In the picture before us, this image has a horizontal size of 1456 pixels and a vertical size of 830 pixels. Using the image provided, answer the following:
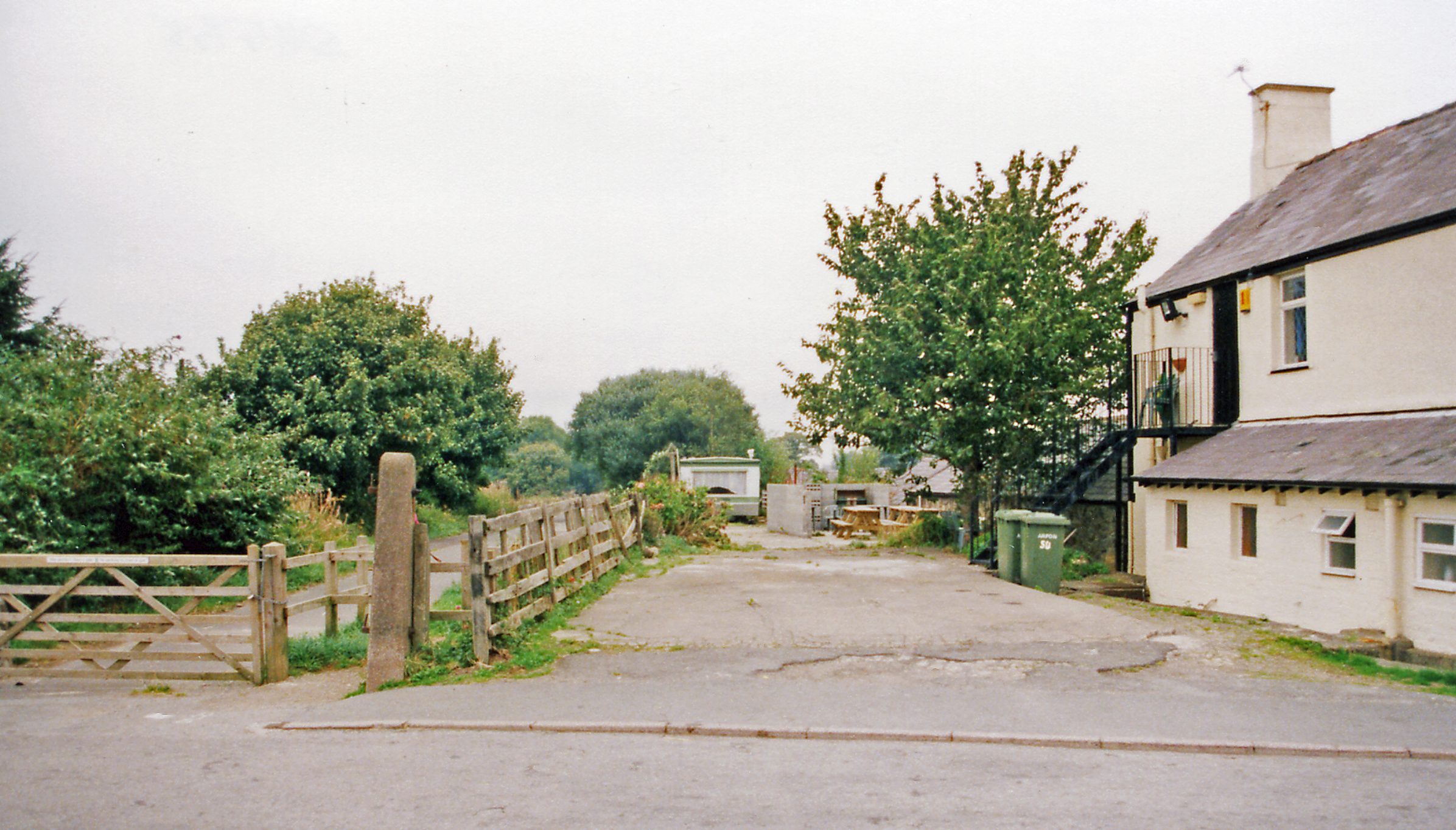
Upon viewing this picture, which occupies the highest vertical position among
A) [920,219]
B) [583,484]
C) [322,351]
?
[920,219]

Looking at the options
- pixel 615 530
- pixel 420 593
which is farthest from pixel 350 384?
pixel 420 593

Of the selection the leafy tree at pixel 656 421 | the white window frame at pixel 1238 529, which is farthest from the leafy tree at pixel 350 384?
the leafy tree at pixel 656 421

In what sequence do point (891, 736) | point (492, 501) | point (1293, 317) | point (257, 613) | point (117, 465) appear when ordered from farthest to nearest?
point (492, 501)
point (1293, 317)
point (117, 465)
point (257, 613)
point (891, 736)

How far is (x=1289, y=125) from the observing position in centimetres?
1881

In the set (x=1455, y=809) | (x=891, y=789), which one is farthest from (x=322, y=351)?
(x=1455, y=809)

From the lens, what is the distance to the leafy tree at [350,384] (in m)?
25.4

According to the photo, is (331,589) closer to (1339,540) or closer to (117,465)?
(117,465)

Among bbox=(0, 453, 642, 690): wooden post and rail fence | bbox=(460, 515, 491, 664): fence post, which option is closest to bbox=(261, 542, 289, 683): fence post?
bbox=(0, 453, 642, 690): wooden post and rail fence

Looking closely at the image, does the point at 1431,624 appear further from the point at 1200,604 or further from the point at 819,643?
the point at 819,643

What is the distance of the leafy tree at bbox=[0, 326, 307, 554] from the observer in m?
12.2

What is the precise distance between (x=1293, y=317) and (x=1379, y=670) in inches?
292

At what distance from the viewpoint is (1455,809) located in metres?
5.14

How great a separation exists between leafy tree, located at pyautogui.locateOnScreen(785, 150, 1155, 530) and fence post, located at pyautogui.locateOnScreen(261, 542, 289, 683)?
13873 mm

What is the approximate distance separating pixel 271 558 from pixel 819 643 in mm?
5514
